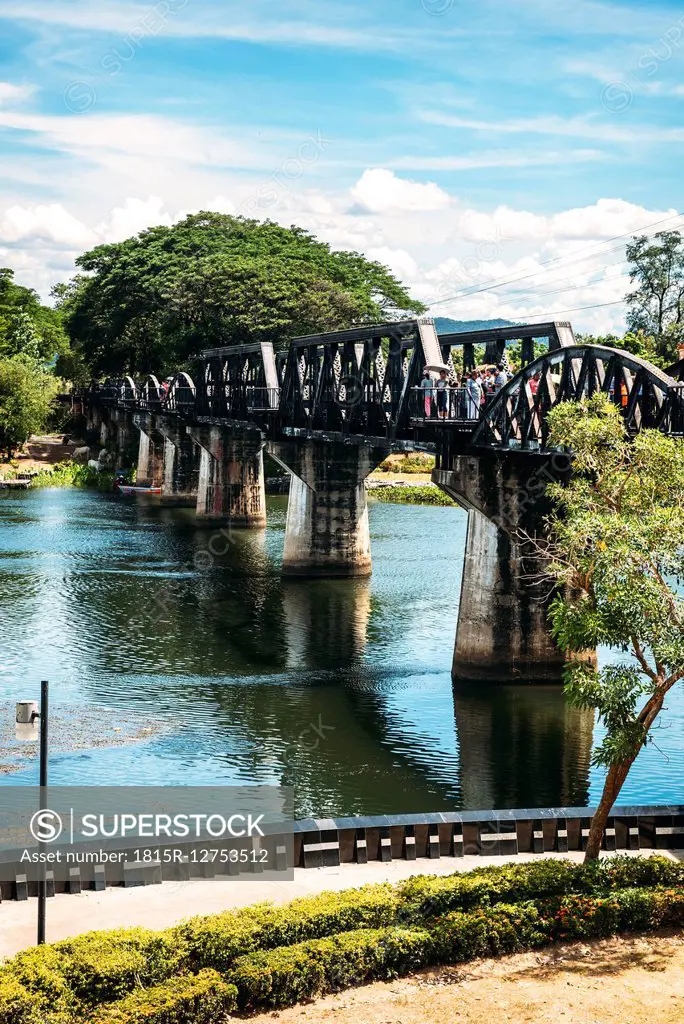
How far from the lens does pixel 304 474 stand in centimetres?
5950

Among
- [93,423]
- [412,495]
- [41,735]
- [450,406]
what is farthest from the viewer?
[93,423]

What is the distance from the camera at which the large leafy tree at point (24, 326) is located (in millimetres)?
145250

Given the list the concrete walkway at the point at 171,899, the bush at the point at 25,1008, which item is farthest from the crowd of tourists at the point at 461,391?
the bush at the point at 25,1008

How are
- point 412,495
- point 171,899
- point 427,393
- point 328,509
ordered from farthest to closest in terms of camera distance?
point 412,495
point 328,509
point 427,393
point 171,899

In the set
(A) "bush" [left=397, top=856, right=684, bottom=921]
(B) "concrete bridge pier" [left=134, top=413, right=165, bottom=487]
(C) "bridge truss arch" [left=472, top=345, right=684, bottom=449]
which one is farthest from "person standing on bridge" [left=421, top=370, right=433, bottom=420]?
(B) "concrete bridge pier" [left=134, top=413, right=165, bottom=487]

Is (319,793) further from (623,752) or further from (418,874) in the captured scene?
(623,752)

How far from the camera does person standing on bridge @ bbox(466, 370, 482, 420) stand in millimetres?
38312

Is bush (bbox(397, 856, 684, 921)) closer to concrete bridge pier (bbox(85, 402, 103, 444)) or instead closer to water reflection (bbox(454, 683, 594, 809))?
water reflection (bbox(454, 683, 594, 809))

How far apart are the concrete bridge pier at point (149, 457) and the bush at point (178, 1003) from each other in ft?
301

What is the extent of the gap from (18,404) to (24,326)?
3900 centimetres

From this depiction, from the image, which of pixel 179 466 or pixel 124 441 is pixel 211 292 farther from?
pixel 124 441

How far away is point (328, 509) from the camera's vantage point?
59094 millimetres

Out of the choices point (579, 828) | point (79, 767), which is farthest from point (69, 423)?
point (579, 828)

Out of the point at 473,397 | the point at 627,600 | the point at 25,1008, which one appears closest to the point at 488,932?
the point at 627,600
